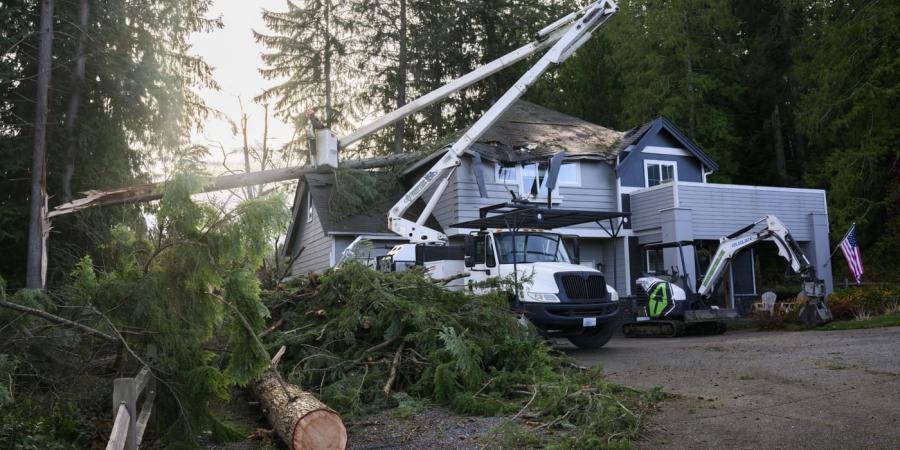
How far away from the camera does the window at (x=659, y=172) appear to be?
23078 mm

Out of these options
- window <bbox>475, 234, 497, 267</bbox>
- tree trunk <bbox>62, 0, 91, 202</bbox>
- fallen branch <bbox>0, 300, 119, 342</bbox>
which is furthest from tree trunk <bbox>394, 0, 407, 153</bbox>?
fallen branch <bbox>0, 300, 119, 342</bbox>

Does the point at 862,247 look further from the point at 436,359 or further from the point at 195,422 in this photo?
the point at 195,422

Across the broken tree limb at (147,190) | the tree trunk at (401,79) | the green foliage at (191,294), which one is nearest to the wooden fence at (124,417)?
the green foliage at (191,294)

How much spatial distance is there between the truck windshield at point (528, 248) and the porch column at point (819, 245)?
12.8 m

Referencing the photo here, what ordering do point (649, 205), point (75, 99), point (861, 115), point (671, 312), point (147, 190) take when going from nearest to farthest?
1. point (147, 190)
2. point (671, 312)
3. point (75, 99)
4. point (649, 205)
5. point (861, 115)

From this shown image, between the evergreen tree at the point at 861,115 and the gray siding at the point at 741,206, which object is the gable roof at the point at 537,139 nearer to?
the gray siding at the point at 741,206

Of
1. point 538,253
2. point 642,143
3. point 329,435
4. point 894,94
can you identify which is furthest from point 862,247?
point 329,435

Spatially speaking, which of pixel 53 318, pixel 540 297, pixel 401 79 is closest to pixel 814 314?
pixel 540 297

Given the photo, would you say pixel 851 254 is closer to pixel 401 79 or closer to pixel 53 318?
pixel 401 79

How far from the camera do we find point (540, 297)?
39.9ft

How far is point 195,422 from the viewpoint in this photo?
634cm

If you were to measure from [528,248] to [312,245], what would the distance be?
11.4 metres

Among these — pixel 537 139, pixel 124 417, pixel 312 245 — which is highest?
pixel 537 139

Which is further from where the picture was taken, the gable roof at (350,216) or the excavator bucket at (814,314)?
the gable roof at (350,216)
